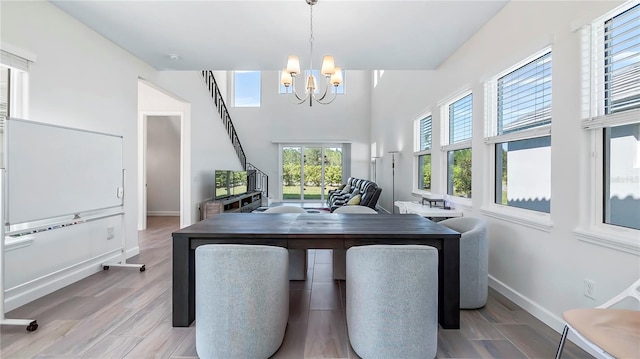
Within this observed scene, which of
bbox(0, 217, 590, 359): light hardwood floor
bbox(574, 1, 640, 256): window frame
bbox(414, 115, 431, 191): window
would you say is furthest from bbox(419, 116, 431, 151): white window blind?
bbox(574, 1, 640, 256): window frame

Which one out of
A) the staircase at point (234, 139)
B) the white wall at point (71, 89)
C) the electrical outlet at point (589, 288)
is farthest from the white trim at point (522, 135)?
the staircase at point (234, 139)

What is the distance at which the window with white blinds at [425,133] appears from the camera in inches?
187

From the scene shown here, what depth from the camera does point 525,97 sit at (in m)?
2.49

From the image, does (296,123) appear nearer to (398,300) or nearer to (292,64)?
(292,64)

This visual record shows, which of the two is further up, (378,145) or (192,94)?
(192,94)

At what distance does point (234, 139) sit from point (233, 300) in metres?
7.68

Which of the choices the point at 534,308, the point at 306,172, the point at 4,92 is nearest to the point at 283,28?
the point at 4,92

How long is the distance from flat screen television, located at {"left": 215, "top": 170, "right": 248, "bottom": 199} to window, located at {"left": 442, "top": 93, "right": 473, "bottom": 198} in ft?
15.3

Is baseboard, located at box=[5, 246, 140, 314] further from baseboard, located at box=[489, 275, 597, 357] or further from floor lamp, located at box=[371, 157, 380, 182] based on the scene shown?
floor lamp, located at box=[371, 157, 380, 182]

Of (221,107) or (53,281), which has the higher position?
(221,107)

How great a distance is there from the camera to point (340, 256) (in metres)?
3.11

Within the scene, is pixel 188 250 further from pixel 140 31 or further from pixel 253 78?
pixel 253 78

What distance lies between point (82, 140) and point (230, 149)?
16.9 feet

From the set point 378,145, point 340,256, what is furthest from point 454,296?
point 378,145
